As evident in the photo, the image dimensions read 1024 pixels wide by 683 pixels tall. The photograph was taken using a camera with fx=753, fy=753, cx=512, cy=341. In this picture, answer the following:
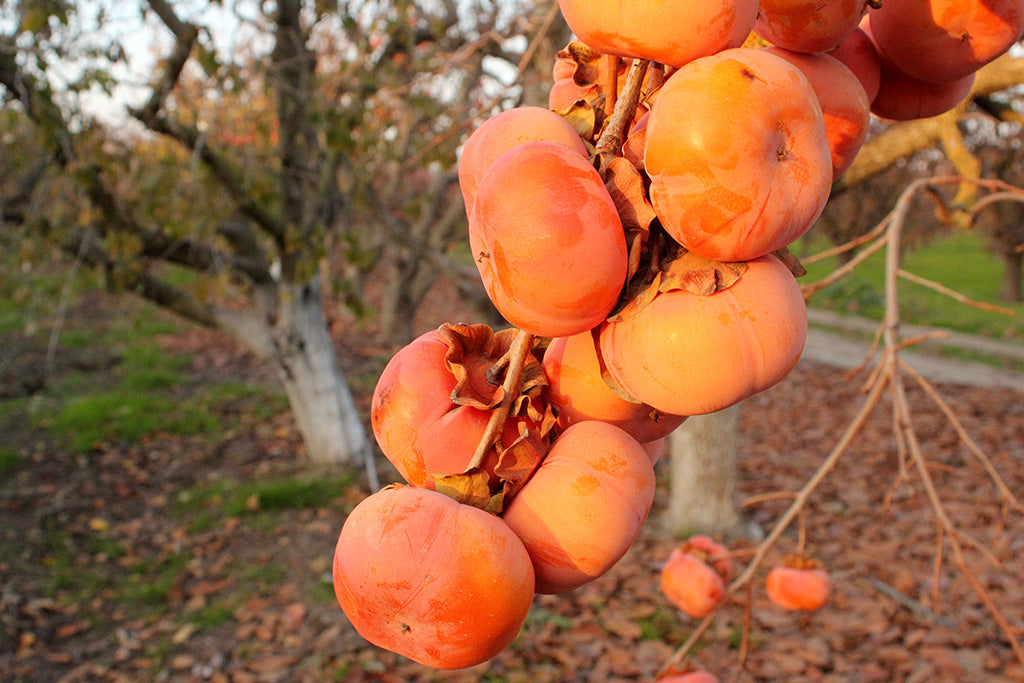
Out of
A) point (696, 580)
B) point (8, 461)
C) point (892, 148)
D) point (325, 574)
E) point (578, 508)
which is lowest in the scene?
point (325, 574)

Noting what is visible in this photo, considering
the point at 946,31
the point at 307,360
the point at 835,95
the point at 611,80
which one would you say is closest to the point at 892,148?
the point at 946,31

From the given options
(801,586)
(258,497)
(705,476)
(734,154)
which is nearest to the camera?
(734,154)

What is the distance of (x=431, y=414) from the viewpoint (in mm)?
806

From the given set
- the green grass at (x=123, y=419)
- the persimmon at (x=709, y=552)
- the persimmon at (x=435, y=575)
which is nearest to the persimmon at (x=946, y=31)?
the persimmon at (x=435, y=575)

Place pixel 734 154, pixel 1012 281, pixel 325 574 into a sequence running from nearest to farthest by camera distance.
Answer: pixel 734 154 < pixel 325 574 < pixel 1012 281

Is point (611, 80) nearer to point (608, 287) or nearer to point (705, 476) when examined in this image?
point (608, 287)

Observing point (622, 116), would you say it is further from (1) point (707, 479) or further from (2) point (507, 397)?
(1) point (707, 479)

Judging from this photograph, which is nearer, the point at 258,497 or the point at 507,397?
the point at 507,397

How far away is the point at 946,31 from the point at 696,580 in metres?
1.78

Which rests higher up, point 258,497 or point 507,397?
point 507,397

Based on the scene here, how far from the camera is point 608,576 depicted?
4.82 m

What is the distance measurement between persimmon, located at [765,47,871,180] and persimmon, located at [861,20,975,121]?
0.55 ft

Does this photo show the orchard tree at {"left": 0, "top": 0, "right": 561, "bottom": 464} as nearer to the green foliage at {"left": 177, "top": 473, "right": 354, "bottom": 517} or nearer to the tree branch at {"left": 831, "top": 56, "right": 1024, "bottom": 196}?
the green foliage at {"left": 177, "top": 473, "right": 354, "bottom": 517}

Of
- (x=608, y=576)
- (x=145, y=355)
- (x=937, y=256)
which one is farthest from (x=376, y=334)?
(x=937, y=256)
